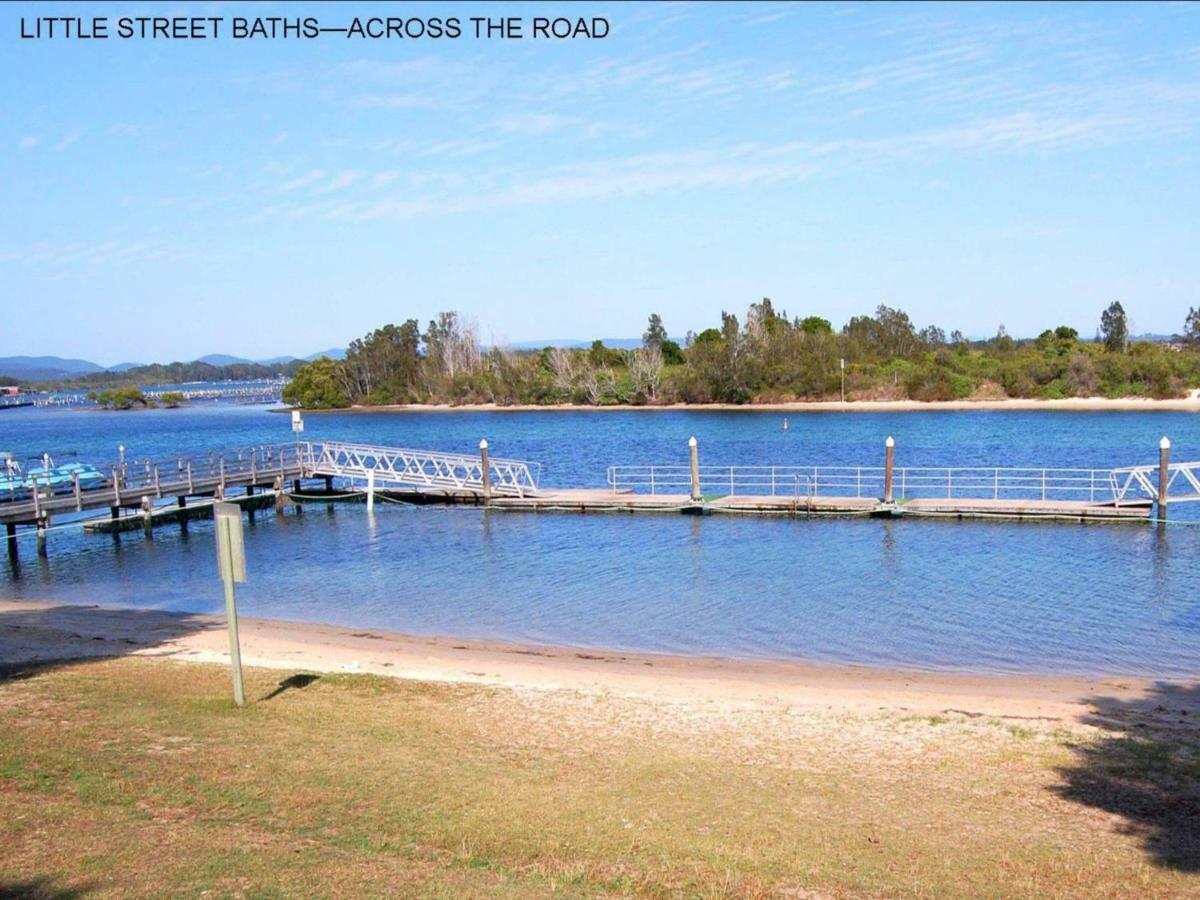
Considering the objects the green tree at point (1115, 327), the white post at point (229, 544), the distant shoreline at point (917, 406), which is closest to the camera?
the white post at point (229, 544)

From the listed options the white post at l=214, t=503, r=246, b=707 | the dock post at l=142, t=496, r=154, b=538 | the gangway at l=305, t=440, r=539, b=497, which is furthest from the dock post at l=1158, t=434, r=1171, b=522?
the dock post at l=142, t=496, r=154, b=538

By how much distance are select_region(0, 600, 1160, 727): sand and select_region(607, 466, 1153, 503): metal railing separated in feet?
65.7

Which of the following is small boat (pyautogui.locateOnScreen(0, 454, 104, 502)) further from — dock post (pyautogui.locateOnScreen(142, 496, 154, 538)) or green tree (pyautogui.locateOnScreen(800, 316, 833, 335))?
green tree (pyautogui.locateOnScreen(800, 316, 833, 335))

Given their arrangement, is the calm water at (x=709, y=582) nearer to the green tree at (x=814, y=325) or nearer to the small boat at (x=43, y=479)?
the small boat at (x=43, y=479)

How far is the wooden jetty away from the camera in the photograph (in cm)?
3347

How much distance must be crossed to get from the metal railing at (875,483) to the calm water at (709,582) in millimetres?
5064

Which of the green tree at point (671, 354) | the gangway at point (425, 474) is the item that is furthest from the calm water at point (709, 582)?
the green tree at point (671, 354)

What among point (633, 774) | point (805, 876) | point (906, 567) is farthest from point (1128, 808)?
point (906, 567)

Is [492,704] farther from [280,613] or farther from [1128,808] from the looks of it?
[280,613]

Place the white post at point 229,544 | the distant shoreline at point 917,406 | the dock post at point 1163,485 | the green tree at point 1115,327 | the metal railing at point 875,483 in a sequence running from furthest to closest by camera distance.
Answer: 1. the green tree at point 1115,327
2. the distant shoreline at point 917,406
3. the metal railing at point 875,483
4. the dock post at point 1163,485
5. the white post at point 229,544

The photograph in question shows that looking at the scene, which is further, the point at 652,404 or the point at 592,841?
the point at 652,404

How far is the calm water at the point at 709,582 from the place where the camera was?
774 inches

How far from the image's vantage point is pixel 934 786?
33.6 feet

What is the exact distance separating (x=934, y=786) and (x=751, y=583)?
15.2 meters
